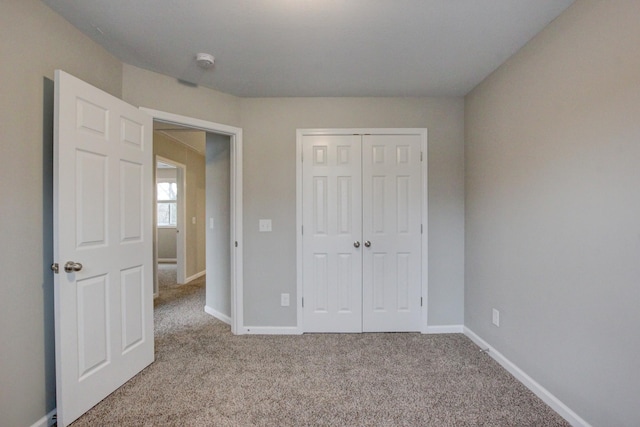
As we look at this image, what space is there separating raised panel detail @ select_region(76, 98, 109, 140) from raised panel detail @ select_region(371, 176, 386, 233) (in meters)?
2.19

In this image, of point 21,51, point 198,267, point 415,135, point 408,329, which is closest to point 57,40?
point 21,51

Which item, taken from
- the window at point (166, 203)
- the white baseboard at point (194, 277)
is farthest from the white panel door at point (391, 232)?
the window at point (166, 203)

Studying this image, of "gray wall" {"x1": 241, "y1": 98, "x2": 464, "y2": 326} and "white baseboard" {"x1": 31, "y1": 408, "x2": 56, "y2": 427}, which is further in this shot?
"gray wall" {"x1": 241, "y1": 98, "x2": 464, "y2": 326}

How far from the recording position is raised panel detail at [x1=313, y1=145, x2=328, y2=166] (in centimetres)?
290

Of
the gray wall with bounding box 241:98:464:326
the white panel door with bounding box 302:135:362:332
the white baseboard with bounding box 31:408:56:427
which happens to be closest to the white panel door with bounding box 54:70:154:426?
the white baseboard with bounding box 31:408:56:427

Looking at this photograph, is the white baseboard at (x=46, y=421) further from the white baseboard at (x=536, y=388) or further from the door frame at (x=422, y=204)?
the white baseboard at (x=536, y=388)

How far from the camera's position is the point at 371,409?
1.77 meters

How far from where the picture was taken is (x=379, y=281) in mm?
2914

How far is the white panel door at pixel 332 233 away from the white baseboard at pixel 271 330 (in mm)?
128

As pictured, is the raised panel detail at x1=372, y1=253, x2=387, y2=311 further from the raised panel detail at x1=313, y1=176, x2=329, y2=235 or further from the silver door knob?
the silver door knob

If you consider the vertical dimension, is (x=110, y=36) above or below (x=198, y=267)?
above

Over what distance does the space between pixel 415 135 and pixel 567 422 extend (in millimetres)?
2370

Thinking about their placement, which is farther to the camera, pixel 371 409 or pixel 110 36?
pixel 110 36

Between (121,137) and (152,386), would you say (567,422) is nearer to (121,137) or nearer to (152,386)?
(152,386)
